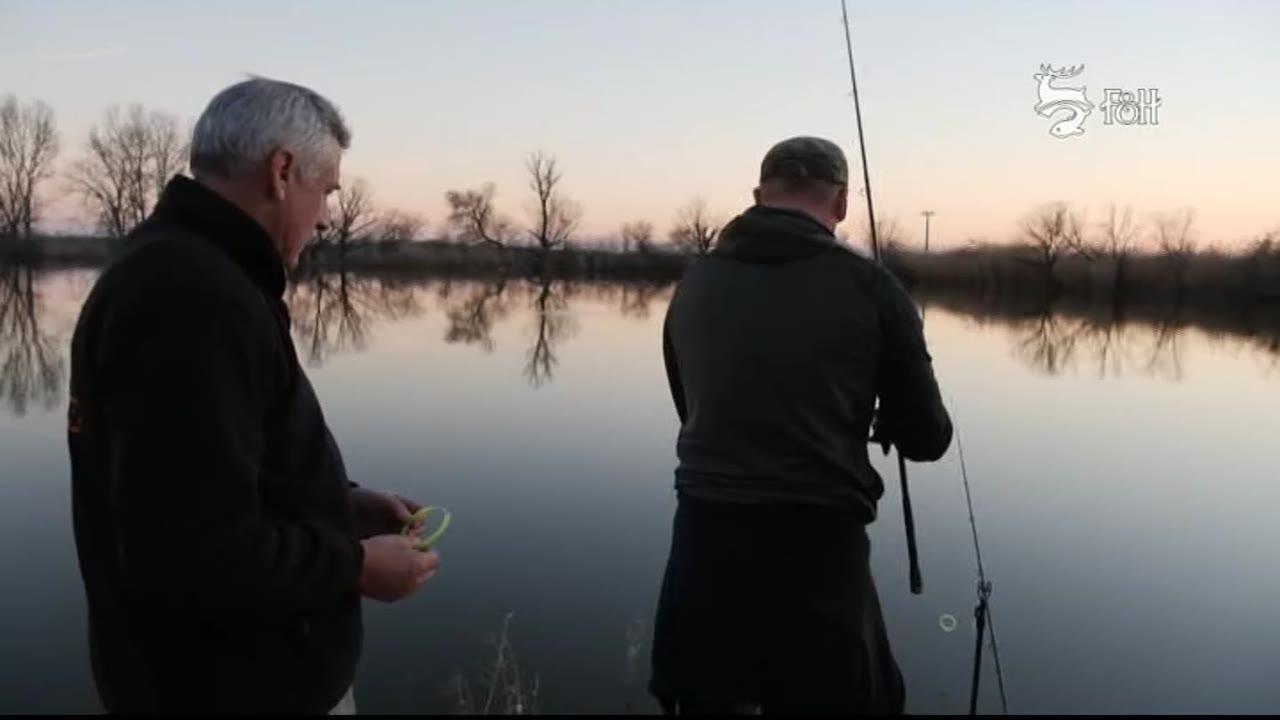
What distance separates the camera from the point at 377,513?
6.08ft

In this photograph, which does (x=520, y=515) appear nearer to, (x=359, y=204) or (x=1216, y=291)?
(x=1216, y=291)

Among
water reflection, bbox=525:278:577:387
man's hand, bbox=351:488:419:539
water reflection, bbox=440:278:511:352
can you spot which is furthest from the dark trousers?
water reflection, bbox=440:278:511:352

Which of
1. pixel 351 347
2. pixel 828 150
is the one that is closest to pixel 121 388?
pixel 828 150

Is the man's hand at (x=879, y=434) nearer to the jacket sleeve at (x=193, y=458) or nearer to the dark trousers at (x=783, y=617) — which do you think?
the dark trousers at (x=783, y=617)

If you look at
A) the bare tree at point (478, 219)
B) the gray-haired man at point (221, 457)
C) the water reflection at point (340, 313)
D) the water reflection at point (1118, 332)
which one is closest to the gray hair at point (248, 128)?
the gray-haired man at point (221, 457)

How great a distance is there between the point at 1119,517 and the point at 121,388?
791cm

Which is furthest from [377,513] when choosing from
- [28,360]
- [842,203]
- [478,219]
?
[478,219]

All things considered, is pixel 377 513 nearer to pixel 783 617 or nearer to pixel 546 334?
pixel 783 617

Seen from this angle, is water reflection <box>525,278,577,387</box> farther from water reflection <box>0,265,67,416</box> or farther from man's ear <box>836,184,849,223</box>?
man's ear <box>836,184,849,223</box>

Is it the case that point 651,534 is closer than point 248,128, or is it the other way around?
point 248,128

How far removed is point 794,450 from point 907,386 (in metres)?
0.30

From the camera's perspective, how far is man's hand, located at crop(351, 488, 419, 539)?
1.84 meters

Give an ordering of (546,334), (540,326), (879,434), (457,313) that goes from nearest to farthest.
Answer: (879,434) < (546,334) < (540,326) < (457,313)

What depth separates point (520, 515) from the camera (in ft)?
22.1
